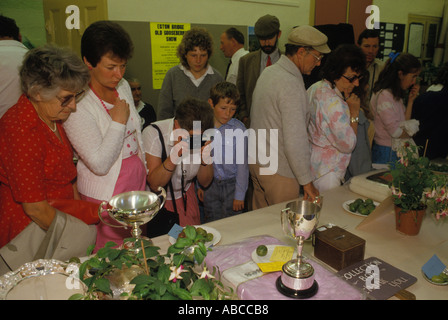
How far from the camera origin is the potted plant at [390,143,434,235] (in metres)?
1.44

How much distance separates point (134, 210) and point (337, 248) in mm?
727

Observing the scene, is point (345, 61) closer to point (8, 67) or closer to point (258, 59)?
point (258, 59)

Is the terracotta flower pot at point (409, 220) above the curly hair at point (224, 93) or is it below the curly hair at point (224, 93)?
below

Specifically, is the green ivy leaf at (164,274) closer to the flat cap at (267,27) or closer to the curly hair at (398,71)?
the curly hair at (398,71)

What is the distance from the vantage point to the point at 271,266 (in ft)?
3.55

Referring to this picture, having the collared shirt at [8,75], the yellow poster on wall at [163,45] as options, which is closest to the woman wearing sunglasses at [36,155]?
the collared shirt at [8,75]

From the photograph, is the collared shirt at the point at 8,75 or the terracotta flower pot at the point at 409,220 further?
the collared shirt at the point at 8,75

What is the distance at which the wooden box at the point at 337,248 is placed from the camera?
1224mm

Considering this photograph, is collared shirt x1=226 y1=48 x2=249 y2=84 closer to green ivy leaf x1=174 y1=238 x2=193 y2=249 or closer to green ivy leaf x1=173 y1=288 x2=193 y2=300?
green ivy leaf x1=174 y1=238 x2=193 y2=249

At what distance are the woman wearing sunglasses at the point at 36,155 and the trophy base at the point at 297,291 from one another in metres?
0.80

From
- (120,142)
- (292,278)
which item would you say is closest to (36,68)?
(120,142)

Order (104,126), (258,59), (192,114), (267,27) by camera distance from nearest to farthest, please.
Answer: (104,126), (192,114), (267,27), (258,59)

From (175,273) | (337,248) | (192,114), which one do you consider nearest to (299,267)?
(337,248)
